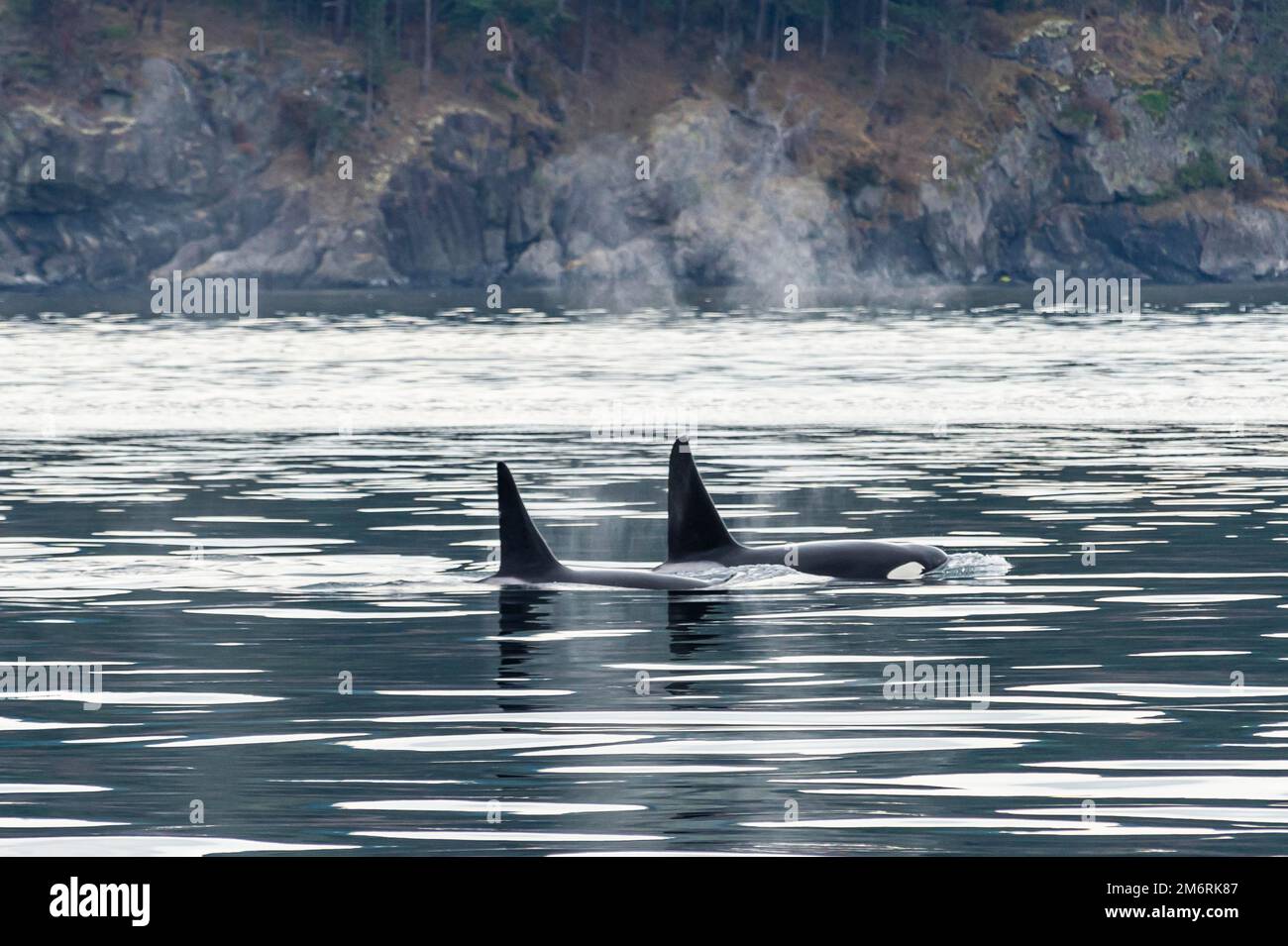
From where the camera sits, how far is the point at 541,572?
27.1 meters

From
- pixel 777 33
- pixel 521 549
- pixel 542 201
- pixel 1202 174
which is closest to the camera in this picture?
pixel 521 549

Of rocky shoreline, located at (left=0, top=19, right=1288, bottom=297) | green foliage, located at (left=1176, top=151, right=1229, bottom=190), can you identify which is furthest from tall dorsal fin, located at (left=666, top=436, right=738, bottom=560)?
green foliage, located at (left=1176, top=151, right=1229, bottom=190)

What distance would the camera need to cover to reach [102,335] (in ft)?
334

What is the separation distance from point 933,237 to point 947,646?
149484 millimetres

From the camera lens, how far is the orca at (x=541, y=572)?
26734mm

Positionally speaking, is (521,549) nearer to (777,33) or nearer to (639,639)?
(639,639)

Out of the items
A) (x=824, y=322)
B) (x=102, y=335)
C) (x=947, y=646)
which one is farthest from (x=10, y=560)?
(x=824, y=322)

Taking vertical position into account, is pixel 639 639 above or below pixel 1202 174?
below

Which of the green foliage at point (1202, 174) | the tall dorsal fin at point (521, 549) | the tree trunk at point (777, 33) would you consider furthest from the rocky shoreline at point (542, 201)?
the tall dorsal fin at point (521, 549)

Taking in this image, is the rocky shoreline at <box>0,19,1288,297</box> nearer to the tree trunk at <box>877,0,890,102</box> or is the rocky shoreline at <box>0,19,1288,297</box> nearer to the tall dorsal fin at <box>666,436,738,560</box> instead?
the tree trunk at <box>877,0,890,102</box>

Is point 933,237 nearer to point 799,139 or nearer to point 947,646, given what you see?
point 799,139

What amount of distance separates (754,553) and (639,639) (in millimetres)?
4652

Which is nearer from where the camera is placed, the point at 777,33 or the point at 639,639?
the point at 639,639

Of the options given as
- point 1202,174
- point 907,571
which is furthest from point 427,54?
point 907,571
